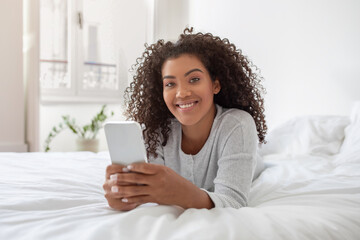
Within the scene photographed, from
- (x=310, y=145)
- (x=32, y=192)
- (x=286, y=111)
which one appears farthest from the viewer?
(x=286, y=111)

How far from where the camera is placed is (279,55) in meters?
2.60

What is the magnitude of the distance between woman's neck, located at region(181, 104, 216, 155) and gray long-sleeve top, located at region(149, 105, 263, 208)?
0.02 metres

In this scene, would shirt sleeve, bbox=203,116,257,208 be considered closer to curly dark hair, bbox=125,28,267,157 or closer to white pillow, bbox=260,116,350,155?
curly dark hair, bbox=125,28,267,157

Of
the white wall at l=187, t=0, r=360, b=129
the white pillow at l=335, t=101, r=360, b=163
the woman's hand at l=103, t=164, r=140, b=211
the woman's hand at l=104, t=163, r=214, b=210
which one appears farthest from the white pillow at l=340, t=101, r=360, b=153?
the woman's hand at l=103, t=164, r=140, b=211

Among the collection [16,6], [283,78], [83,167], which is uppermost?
[16,6]

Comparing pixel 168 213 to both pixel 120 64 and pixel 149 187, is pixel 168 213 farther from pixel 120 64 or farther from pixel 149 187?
pixel 120 64

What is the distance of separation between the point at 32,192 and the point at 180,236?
55 centimetres

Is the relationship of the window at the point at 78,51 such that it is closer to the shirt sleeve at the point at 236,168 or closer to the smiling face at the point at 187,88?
the smiling face at the point at 187,88

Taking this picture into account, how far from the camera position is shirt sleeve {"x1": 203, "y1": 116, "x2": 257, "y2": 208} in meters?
0.92

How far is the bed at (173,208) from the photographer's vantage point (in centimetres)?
65

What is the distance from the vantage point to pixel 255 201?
1051 mm

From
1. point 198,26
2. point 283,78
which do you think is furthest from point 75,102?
point 283,78

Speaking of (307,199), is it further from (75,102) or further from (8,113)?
(75,102)

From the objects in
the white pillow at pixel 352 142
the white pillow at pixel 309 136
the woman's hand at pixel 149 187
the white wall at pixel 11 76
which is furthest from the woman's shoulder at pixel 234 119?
the white wall at pixel 11 76
